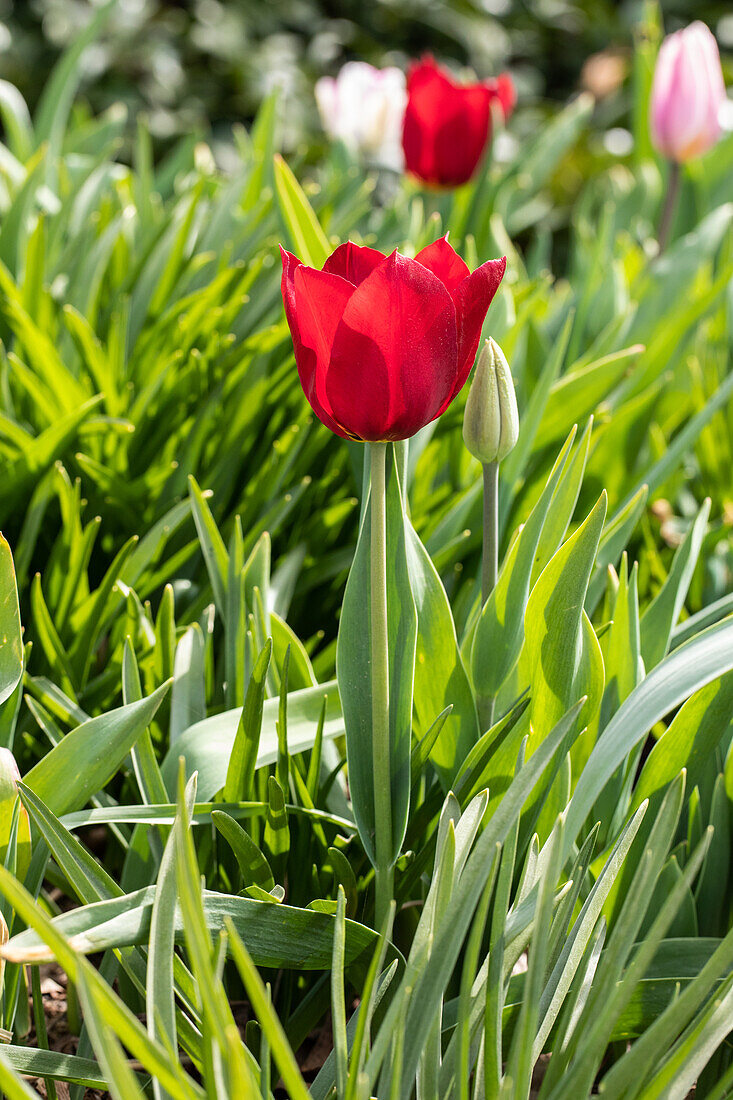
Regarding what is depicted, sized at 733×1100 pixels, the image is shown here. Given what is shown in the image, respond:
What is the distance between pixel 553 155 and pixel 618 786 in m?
1.52

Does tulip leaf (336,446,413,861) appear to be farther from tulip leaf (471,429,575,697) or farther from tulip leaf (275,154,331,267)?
tulip leaf (275,154,331,267)

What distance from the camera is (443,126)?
1466mm

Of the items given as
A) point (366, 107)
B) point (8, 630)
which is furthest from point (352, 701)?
point (366, 107)

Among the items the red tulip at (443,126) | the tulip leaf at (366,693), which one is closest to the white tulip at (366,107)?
the red tulip at (443,126)

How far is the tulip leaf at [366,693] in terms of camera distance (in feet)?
2.16

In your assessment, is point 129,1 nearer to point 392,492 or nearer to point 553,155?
point 553,155

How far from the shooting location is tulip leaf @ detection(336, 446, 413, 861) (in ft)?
2.16

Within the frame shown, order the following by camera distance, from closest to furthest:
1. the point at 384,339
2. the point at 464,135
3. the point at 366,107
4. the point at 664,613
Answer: the point at 384,339
the point at 664,613
the point at 464,135
the point at 366,107

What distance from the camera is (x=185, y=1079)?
469 millimetres

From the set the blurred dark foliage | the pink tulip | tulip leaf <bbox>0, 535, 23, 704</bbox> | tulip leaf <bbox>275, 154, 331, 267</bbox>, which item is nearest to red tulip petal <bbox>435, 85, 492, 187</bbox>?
the pink tulip

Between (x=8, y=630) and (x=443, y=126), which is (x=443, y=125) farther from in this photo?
(x=8, y=630)

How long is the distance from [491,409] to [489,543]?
0.34ft

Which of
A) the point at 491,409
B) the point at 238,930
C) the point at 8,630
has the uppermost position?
the point at 491,409

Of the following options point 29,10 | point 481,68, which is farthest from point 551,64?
point 29,10
